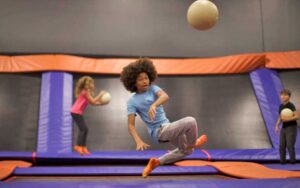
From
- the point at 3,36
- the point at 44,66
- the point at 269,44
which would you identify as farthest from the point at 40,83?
the point at 269,44

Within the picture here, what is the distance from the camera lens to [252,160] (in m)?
4.07

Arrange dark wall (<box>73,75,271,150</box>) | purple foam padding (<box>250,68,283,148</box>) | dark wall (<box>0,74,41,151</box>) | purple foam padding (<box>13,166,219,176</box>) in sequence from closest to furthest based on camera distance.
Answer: purple foam padding (<box>13,166,219,176</box>), dark wall (<box>0,74,41,151</box>), dark wall (<box>73,75,271,150</box>), purple foam padding (<box>250,68,283,148</box>)

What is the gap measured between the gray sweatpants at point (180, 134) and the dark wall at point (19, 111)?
253 centimetres

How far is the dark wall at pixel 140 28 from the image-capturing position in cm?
657

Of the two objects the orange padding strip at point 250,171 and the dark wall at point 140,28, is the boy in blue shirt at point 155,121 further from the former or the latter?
the dark wall at point 140,28

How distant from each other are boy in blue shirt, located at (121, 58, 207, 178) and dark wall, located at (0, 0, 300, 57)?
12.2 feet

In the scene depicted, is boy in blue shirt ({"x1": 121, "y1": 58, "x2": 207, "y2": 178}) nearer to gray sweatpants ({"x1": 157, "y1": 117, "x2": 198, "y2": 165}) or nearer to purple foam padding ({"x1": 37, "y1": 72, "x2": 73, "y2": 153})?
gray sweatpants ({"x1": 157, "y1": 117, "x2": 198, "y2": 165})

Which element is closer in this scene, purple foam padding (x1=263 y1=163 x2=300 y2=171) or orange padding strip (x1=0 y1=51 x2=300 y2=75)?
purple foam padding (x1=263 y1=163 x2=300 y2=171)

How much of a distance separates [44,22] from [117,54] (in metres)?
1.50

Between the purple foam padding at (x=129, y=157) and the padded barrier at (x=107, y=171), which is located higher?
the purple foam padding at (x=129, y=157)

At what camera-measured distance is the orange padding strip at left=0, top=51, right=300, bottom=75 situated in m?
5.80

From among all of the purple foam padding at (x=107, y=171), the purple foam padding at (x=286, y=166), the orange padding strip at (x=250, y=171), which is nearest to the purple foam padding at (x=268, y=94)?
the purple foam padding at (x=286, y=166)

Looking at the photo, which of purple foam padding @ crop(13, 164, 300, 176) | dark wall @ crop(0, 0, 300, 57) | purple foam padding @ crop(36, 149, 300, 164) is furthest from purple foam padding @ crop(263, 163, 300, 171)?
dark wall @ crop(0, 0, 300, 57)

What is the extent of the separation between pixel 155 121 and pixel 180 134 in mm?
226
